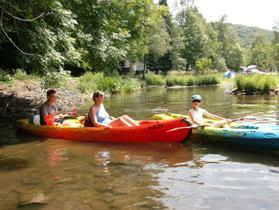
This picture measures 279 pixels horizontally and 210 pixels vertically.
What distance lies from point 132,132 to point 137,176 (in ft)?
8.79

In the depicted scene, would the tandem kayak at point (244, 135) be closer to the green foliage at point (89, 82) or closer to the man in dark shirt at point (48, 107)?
the man in dark shirt at point (48, 107)

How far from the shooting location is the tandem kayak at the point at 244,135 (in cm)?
776

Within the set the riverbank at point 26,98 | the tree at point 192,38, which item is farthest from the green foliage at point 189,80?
the riverbank at point 26,98

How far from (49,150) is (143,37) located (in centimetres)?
1251

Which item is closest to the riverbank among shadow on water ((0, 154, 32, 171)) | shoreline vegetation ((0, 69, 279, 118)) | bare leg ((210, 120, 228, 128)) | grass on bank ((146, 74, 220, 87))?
A: shoreline vegetation ((0, 69, 279, 118))

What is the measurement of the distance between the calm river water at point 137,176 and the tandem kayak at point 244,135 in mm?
200

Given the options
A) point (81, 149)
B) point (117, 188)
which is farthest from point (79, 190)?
point (81, 149)

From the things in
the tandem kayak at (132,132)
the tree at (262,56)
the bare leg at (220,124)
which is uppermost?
the tree at (262,56)

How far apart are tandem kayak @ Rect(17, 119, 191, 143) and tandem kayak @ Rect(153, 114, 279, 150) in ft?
1.45

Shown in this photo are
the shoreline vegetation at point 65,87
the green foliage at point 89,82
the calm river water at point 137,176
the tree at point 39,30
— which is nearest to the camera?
the calm river water at point 137,176

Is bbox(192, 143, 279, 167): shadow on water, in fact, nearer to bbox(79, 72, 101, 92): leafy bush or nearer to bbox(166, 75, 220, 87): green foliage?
bbox(79, 72, 101, 92): leafy bush

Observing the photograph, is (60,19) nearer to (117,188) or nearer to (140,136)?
(140,136)

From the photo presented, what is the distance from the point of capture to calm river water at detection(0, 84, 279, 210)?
545cm

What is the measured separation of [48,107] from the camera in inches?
416
